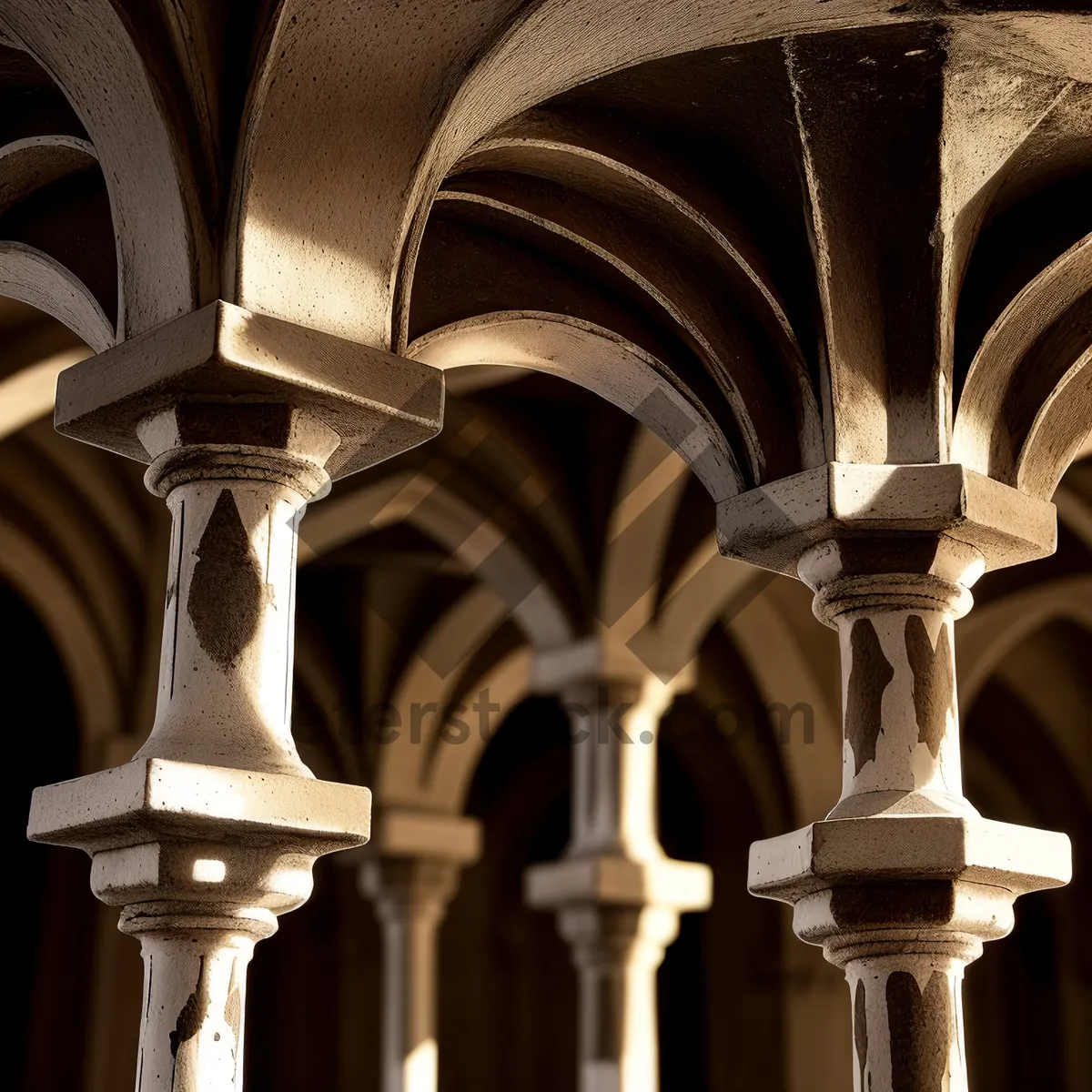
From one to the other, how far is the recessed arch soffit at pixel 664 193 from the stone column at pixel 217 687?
0.14m

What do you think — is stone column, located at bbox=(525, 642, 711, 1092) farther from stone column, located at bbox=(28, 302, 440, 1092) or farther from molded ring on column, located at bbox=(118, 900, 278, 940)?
molded ring on column, located at bbox=(118, 900, 278, 940)

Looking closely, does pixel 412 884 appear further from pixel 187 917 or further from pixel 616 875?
pixel 187 917

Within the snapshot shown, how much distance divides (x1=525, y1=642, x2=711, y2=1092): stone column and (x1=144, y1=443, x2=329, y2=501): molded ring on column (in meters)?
3.94

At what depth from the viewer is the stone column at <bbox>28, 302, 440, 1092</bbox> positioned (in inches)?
141

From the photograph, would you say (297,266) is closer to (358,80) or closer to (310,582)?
(358,80)

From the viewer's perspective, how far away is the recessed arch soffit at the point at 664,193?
3.80 meters

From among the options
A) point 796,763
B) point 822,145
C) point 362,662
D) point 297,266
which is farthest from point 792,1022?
point 297,266

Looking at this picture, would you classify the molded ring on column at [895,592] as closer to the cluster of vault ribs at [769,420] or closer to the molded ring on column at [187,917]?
the cluster of vault ribs at [769,420]

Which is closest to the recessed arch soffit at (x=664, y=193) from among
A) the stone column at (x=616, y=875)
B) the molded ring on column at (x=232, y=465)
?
the molded ring on column at (x=232, y=465)

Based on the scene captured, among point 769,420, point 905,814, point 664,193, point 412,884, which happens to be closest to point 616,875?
point 412,884

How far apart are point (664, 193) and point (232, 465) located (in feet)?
4.82

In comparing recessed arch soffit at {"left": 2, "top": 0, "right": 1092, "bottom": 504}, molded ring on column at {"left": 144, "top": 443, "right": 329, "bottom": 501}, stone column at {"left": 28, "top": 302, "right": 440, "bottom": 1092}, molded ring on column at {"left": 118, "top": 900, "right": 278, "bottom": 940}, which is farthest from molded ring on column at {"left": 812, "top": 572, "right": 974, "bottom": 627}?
molded ring on column at {"left": 118, "top": 900, "right": 278, "bottom": 940}

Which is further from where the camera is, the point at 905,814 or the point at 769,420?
the point at 769,420

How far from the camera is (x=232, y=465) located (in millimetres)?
3852
